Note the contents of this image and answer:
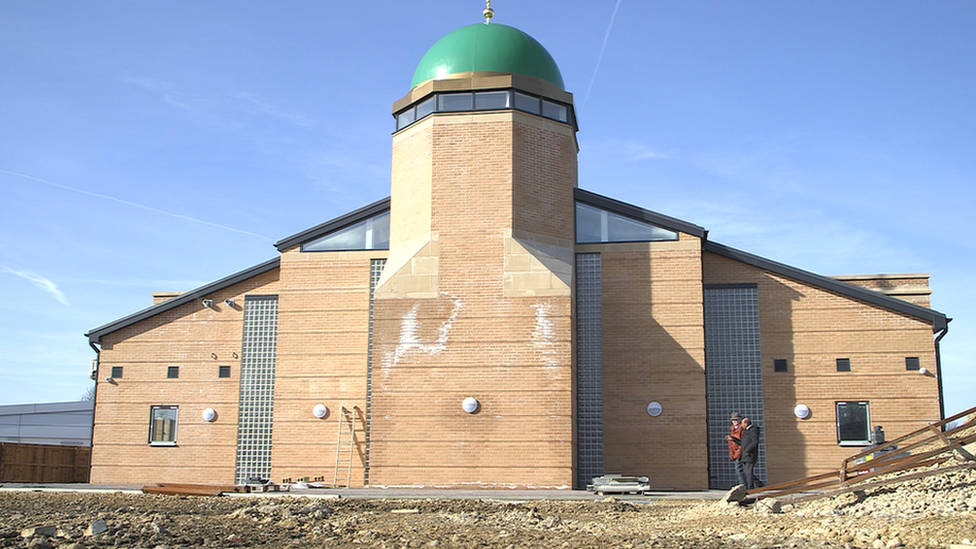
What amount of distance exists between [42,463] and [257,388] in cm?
807

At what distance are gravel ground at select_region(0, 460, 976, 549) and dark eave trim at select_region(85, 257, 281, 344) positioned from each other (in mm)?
9852

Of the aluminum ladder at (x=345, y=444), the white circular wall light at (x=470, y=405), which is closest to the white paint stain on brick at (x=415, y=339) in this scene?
the white circular wall light at (x=470, y=405)

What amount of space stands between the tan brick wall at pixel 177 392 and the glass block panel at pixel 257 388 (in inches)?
8.5

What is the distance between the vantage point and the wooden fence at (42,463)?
26.1 metres

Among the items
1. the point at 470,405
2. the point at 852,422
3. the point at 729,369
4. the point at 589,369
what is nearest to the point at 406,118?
the point at 470,405

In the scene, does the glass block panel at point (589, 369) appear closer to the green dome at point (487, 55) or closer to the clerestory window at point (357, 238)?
the green dome at point (487, 55)

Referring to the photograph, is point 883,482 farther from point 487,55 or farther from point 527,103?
point 487,55

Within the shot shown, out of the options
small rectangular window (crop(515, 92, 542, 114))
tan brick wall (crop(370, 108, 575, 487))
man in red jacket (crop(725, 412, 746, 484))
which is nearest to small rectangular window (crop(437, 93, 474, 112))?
tan brick wall (crop(370, 108, 575, 487))

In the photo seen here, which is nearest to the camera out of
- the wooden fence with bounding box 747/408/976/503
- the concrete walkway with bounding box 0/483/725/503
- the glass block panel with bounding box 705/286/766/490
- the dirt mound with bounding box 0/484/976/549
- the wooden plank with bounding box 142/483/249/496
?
the dirt mound with bounding box 0/484/976/549

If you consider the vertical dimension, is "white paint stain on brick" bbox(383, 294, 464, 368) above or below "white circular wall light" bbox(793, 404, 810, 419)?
above

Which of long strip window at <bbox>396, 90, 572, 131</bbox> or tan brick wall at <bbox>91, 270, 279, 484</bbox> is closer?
long strip window at <bbox>396, 90, 572, 131</bbox>

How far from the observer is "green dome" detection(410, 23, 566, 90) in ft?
76.1

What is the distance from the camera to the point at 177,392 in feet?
83.0

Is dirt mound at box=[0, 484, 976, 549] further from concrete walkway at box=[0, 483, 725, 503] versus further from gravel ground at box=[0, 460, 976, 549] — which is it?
concrete walkway at box=[0, 483, 725, 503]
